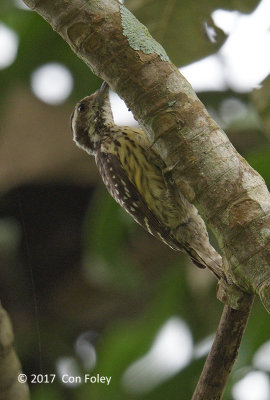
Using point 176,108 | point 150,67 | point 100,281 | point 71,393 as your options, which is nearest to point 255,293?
point 176,108

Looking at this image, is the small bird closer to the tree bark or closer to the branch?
the tree bark

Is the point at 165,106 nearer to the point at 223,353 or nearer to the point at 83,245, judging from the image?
the point at 223,353

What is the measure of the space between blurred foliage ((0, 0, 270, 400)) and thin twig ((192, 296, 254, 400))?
953mm

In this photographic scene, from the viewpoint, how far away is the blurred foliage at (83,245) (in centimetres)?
343

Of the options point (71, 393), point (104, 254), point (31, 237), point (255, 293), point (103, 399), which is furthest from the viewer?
point (31, 237)

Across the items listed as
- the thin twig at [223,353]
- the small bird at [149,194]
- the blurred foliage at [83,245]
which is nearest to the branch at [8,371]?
the thin twig at [223,353]

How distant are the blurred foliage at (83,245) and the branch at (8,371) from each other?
0.80m

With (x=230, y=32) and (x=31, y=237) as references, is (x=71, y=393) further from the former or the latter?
(x=230, y=32)

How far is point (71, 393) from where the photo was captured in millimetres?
3898

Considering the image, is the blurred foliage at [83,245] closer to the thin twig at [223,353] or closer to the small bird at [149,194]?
the small bird at [149,194]

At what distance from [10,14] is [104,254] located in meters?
1.53

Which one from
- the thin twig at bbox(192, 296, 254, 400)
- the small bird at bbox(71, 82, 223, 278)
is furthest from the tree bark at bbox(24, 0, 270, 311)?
the small bird at bbox(71, 82, 223, 278)

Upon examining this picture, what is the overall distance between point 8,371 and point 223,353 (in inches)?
25.8

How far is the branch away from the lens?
1.96m
